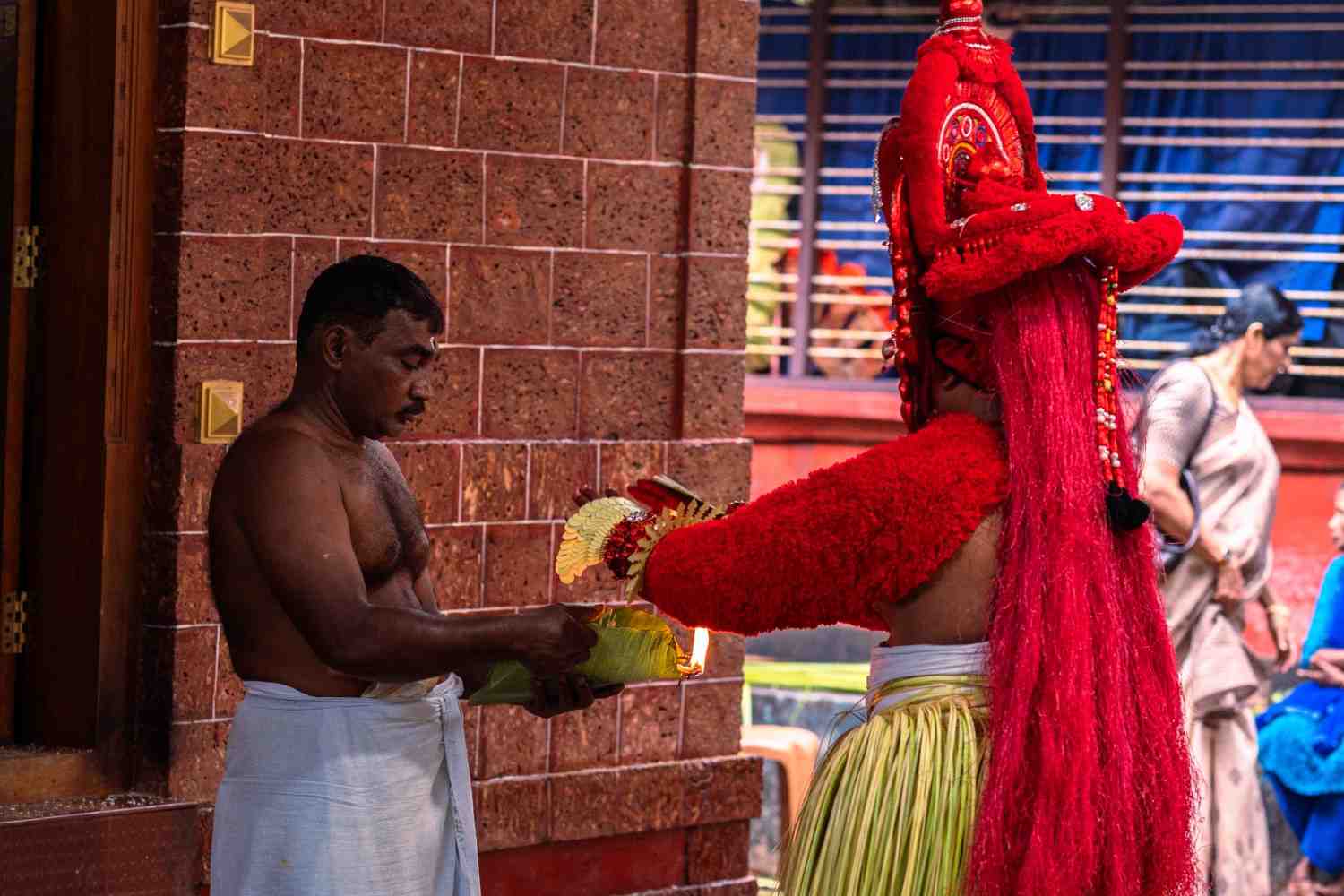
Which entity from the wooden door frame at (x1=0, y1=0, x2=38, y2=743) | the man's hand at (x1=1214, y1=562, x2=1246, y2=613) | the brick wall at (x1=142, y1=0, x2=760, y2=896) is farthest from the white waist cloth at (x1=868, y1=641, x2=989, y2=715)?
the man's hand at (x1=1214, y1=562, x2=1246, y2=613)

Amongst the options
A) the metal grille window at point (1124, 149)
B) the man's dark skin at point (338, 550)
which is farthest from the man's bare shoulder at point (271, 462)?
the metal grille window at point (1124, 149)

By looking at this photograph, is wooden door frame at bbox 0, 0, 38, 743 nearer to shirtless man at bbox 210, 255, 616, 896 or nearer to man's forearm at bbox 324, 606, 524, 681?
shirtless man at bbox 210, 255, 616, 896

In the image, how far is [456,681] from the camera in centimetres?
422

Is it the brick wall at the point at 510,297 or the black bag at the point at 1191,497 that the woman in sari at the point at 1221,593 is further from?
the brick wall at the point at 510,297

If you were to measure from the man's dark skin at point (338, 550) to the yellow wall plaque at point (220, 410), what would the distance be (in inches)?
42.5

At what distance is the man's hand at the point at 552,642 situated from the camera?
402 cm

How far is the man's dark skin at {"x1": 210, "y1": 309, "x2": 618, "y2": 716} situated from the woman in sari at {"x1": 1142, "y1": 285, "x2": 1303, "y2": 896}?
12.9 feet

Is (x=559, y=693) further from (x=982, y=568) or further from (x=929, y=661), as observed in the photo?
(x=982, y=568)

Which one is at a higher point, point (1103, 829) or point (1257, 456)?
point (1257, 456)

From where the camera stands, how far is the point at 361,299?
3973mm

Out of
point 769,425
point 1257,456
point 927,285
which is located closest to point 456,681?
point 927,285

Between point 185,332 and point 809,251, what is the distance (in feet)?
20.0

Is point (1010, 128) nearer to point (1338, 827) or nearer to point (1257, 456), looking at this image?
point (1257, 456)

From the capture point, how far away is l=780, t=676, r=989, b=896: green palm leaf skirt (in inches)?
151
